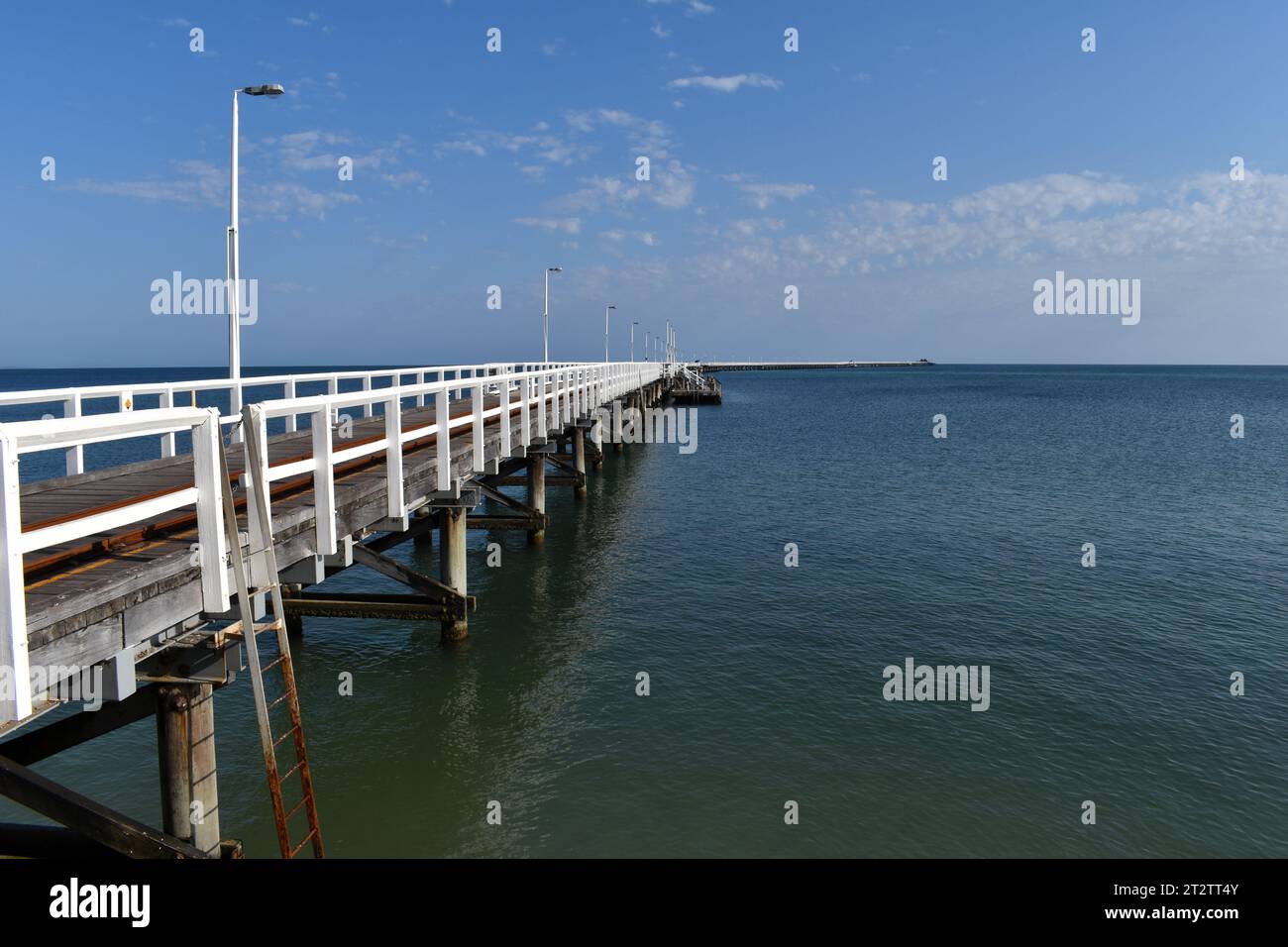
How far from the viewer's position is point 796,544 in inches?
829

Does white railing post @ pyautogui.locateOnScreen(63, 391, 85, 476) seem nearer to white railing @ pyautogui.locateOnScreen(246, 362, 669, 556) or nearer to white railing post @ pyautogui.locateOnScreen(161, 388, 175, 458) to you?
white railing post @ pyautogui.locateOnScreen(161, 388, 175, 458)

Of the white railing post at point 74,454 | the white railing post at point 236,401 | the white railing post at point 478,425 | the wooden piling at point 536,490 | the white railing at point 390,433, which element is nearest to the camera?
the white railing at point 390,433

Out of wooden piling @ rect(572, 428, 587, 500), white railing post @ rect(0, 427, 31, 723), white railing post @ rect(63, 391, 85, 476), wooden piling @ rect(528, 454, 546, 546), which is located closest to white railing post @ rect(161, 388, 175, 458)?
white railing post @ rect(63, 391, 85, 476)

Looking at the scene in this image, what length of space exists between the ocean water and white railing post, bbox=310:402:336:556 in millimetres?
2915

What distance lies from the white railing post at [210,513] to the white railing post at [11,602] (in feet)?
3.96

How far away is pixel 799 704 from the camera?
11430mm

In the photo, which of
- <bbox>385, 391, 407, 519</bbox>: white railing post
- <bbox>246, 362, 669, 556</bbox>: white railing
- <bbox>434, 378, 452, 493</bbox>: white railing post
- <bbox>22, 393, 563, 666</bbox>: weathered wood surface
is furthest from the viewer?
<bbox>434, 378, 452, 493</bbox>: white railing post

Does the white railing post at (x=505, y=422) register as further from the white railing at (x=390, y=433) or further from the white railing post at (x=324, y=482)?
the white railing post at (x=324, y=482)

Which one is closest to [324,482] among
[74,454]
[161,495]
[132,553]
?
[161,495]

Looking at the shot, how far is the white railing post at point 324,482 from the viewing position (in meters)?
7.12

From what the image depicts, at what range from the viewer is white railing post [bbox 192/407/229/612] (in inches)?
212

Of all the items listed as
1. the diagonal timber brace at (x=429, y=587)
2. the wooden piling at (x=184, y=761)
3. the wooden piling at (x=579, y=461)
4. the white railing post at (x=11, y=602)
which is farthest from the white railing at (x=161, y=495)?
the wooden piling at (x=579, y=461)

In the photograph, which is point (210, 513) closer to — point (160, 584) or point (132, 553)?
point (160, 584)
